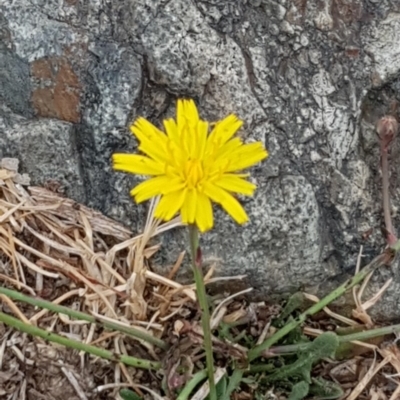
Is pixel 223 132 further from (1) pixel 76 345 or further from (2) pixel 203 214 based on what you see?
(1) pixel 76 345

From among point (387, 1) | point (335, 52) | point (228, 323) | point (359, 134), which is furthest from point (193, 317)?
point (387, 1)

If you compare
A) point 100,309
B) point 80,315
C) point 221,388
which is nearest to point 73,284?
point 100,309

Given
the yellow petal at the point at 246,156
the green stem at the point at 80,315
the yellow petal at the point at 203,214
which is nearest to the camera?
the yellow petal at the point at 203,214

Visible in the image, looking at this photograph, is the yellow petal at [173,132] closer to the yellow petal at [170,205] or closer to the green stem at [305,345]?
the yellow petal at [170,205]

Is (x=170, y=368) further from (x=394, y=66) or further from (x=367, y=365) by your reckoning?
(x=394, y=66)

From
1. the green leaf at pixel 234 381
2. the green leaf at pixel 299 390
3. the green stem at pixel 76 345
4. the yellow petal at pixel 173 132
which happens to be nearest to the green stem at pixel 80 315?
the green stem at pixel 76 345
